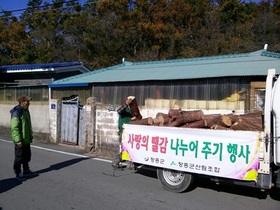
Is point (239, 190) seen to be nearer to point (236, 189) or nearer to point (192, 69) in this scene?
point (236, 189)

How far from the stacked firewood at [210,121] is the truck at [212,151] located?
0.95 feet

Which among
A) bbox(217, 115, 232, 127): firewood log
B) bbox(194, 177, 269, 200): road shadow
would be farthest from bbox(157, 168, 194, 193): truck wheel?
bbox(217, 115, 232, 127): firewood log

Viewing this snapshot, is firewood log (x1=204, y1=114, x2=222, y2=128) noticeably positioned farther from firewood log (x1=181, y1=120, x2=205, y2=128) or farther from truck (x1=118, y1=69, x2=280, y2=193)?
truck (x1=118, y1=69, x2=280, y2=193)

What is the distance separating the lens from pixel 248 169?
19.2 feet

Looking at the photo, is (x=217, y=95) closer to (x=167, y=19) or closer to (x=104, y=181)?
(x=104, y=181)

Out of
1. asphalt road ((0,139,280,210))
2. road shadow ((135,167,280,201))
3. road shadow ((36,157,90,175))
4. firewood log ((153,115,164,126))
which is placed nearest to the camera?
asphalt road ((0,139,280,210))

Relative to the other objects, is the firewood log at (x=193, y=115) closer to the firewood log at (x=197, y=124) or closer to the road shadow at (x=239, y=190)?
the firewood log at (x=197, y=124)

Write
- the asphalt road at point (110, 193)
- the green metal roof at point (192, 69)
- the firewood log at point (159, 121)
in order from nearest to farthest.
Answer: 1. the asphalt road at point (110, 193)
2. the firewood log at point (159, 121)
3. the green metal roof at point (192, 69)

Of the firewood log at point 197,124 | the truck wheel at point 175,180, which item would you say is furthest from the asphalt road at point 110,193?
the firewood log at point 197,124

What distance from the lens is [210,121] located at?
22.9ft

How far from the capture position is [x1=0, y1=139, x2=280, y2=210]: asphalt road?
6.02 m

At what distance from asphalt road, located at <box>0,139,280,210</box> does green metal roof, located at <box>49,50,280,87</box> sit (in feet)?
12.2

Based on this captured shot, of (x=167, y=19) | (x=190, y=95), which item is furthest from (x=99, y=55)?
(x=190, y=95)

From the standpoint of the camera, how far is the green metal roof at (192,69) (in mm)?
10209
